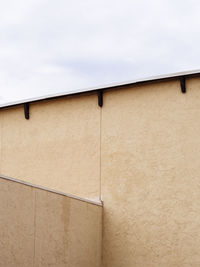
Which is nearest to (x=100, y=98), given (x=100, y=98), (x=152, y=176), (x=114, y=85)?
(x=100, y=98)

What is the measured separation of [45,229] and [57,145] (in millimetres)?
4123

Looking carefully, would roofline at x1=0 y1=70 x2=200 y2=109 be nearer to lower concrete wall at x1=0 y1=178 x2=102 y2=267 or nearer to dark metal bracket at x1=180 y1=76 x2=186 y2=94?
dark metal bracket at x1=180 y1=76 x2=186 y2=94

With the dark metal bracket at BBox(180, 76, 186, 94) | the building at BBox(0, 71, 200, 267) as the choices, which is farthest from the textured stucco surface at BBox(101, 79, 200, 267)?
the dark metal bracket at BBox(180, 76, 186, 94)

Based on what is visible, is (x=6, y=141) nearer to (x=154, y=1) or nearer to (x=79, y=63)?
(x=154, y=1)

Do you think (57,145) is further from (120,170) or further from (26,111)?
(120,170)

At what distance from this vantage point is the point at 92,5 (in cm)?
1585

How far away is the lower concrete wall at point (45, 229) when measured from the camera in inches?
341

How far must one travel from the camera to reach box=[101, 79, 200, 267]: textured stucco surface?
11.3 metres

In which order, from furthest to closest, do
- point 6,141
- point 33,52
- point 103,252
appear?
1. point 33,52
2. point 6,141
3. point 103,252

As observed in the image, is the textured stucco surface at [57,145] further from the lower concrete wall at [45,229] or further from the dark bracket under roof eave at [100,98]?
the lower concrete wall at [45,229]

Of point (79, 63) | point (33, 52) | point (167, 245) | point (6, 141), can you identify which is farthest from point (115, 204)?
point (33, 52)

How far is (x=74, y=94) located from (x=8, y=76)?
14104 mm

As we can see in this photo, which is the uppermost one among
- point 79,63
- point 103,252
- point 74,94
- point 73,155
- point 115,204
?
point 79,63

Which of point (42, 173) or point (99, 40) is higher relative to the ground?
point (99, 40)
